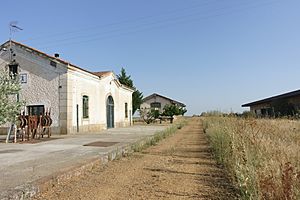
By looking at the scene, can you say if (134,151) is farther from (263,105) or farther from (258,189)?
(263,105)

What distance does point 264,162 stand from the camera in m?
4.69

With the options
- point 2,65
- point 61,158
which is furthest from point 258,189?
point 2,65

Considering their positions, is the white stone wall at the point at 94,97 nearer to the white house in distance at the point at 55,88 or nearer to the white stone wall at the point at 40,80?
the white house in distance at the point at 55,88

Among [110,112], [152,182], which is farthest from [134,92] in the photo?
[152,182]

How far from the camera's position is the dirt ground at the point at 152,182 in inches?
182

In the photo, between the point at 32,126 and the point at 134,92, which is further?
the point at 134,92

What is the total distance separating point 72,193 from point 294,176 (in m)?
3.49

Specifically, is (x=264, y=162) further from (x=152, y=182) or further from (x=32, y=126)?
(x=32, y=126)

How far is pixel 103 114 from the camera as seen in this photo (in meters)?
21.3

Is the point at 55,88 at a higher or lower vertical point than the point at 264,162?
higher

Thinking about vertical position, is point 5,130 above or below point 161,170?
above

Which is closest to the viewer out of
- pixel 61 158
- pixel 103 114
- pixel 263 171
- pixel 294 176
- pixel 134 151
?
pixel 294 176

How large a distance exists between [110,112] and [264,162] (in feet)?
63.8

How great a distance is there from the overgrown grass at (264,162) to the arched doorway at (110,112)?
1529 cm
